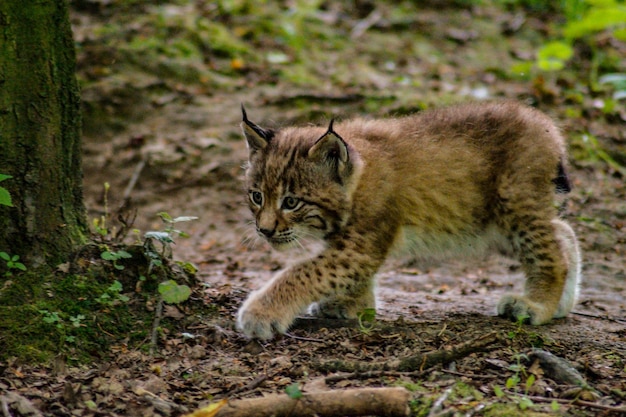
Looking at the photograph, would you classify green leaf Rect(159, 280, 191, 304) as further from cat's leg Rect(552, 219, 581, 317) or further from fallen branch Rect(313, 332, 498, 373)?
cat's leg Rect(552, 219, 581, 317)

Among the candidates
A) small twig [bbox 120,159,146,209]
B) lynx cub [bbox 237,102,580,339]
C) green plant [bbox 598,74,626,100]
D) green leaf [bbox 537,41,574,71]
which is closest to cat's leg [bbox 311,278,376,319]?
lynx cub [bbox 237,102,580,339]

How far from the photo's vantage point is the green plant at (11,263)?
171 inches

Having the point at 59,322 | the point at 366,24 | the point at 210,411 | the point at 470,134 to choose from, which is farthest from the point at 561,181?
the point at 366,24

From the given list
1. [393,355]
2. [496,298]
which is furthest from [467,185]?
[393,355]

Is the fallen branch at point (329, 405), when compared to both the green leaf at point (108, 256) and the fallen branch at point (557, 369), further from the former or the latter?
the green leaf at point (108, 256)

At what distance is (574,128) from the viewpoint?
8875 mm

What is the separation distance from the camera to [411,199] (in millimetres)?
5371

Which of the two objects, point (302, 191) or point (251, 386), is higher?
point (302, 191)

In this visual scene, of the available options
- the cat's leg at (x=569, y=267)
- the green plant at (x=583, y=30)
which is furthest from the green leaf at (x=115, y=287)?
the green plant at (x=583, y=30)

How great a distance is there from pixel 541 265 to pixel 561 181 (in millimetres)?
643

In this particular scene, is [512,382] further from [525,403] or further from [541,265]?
[541,265]

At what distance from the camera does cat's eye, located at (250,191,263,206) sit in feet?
17.0

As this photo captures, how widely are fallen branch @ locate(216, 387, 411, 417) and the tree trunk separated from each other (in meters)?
1.79

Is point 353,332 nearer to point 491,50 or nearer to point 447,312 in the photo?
point 447,312
